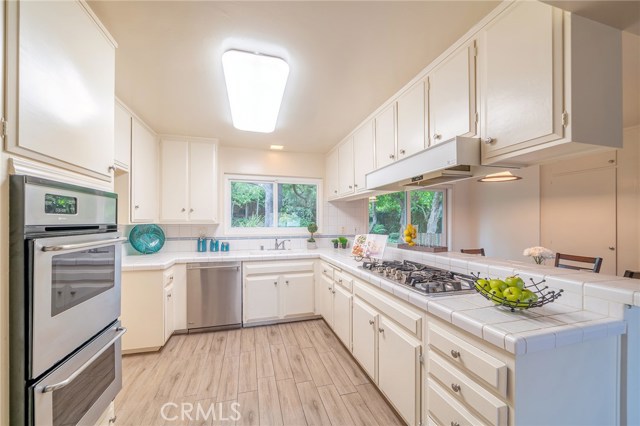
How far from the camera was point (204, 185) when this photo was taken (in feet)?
10.4

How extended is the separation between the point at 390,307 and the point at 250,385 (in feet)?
4.20

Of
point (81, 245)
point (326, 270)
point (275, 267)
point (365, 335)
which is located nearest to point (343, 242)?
point (326, 270)

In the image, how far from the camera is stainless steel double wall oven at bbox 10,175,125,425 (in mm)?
806

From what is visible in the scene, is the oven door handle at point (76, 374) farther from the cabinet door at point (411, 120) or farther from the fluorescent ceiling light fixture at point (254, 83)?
the cabinet door at point (411, 120)

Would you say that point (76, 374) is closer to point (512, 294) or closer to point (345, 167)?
point (512, 294)

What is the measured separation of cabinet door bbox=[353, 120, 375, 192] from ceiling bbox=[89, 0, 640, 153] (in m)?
0.30

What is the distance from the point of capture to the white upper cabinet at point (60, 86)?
31.8 inches

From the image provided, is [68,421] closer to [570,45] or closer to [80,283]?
[80,283]

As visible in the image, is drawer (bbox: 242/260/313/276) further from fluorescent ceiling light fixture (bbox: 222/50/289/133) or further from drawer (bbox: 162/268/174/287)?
fluorescent ceiling light fixture (bbox: 222/50/289/133)

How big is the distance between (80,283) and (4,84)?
2.51 feet

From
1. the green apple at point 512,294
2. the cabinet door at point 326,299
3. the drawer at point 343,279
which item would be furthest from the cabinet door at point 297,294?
the green apple at point 512,294

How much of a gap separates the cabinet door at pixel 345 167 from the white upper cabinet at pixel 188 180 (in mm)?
1632

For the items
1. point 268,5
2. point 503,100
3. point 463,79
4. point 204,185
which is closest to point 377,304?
point 503,100

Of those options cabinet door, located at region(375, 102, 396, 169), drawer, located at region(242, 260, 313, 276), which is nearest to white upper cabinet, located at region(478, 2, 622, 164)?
cabinet door, located at region(375, 102, 396, 169)
